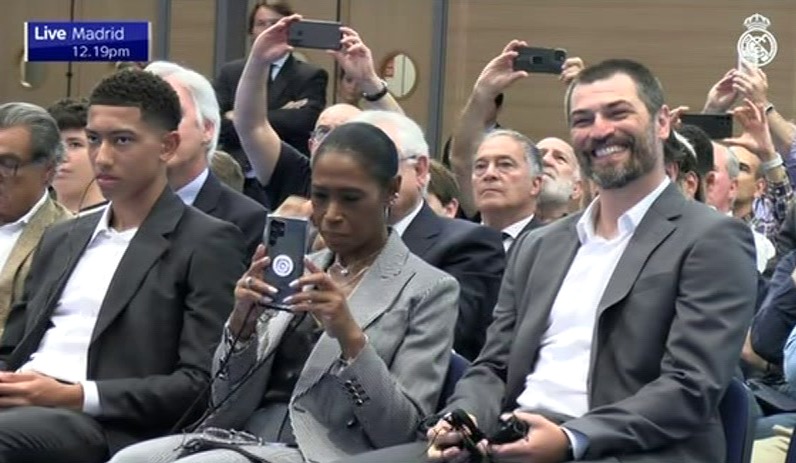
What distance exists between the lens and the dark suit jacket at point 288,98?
8.46 metres

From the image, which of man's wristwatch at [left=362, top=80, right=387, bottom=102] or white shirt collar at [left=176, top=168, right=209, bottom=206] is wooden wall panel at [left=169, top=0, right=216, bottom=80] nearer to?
man's wristwatch at [left=362, top=80, right=387, bottom=102]

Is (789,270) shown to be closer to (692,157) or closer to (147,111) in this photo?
(692,157)

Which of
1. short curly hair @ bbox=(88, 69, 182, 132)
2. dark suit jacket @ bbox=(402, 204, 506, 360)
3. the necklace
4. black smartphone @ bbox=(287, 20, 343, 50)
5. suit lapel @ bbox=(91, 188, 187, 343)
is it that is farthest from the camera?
black smartphone @ bbox=(287, 20, 343, 50)

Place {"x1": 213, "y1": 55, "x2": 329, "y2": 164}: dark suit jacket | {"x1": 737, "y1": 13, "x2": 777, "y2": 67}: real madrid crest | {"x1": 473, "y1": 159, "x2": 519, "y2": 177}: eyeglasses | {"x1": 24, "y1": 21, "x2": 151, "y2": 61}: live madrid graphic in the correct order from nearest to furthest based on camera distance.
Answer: {"x1": 473, "y1": 159, "x2": 519, "y2": 177}: eyeglasses < {"x1": 24, "y1": 21, "x2": 151, "y2": 61}: live madrid graphic < {"x1": 213, "y1": 55, "x2": 329, "y2": 164}: dark suit jacket < {"x1": 737, "y1": 13, "x2": 777, "y2": 67}: real madrid crest

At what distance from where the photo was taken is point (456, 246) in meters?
5.70

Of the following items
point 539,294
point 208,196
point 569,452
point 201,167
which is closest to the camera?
point 569,452

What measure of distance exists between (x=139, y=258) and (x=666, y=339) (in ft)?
5.57

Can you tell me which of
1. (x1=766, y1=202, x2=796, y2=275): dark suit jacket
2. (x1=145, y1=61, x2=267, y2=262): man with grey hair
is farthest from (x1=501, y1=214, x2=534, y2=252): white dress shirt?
(x1=145, y1=61, x2=267, y2=262): man with grey hair

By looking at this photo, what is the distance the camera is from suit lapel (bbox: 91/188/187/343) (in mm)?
4973

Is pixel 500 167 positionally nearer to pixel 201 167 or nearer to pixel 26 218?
pixel 201 167

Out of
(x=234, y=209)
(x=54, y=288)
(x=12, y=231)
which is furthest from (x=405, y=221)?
(x=12, y=231)

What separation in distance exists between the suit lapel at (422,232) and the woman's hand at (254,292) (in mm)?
1186

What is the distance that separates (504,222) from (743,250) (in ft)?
8.46

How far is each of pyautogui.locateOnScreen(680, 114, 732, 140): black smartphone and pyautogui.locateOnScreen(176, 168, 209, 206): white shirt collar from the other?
2146 millimetres
